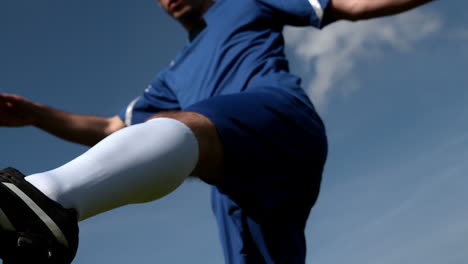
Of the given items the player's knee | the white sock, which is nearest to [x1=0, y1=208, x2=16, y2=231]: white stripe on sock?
the white sock

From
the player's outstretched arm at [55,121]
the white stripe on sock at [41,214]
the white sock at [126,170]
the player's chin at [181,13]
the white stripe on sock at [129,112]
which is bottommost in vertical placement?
the white stripe on sock at [129,112]

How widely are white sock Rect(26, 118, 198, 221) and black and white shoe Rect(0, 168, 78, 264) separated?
5 centimetres

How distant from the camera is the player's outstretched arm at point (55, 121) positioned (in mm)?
2809

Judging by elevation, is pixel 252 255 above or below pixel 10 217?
below

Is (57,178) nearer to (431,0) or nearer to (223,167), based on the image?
(223,167)

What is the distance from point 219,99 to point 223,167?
0.24 m

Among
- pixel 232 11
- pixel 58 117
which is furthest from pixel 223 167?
pixel 58 117

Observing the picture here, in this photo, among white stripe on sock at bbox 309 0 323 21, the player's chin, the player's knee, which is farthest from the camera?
the player's chin

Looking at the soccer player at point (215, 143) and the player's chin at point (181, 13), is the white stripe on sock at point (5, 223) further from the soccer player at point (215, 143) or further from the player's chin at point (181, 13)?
the player's chin at point (181, 13)

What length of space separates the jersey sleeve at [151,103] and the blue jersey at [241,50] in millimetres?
274

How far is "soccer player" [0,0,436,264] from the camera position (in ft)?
4.05

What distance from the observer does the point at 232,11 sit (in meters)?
2.72

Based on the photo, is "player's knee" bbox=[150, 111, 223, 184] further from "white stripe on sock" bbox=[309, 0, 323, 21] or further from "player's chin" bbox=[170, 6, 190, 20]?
"player's chin" bbox=[170, 6, 190, 20]

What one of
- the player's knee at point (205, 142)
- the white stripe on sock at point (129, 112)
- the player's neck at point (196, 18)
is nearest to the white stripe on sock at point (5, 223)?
the player's knee at point (205, 142)
